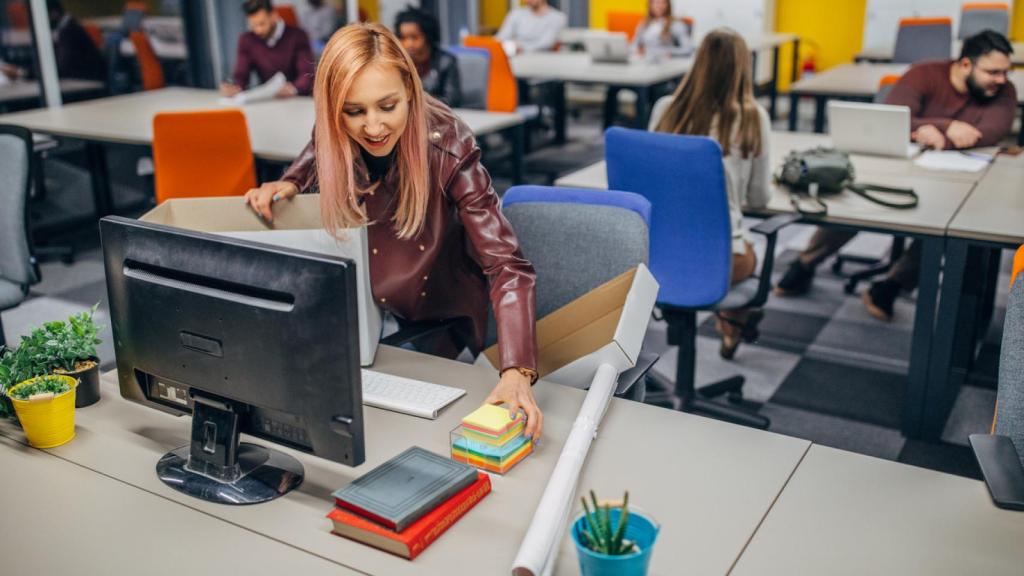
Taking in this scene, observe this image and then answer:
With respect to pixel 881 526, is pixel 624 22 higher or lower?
higher

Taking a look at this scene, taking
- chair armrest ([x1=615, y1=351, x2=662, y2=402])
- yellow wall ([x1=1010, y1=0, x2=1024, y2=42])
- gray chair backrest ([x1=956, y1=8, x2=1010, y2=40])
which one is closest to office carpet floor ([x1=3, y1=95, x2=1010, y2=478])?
chair armrest ([x1=615, y1=351, x2=662, y2=402])

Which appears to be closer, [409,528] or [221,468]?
[409,528]

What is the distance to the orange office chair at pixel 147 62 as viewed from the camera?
6.02m

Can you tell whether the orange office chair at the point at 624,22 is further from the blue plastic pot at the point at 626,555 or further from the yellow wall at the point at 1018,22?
the blue plastic pot at the point at 626,555

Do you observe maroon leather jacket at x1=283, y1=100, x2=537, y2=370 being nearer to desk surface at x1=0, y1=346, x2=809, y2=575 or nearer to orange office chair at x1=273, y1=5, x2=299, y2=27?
desk surface at x1=0, y1=346, x2=809, y2=575

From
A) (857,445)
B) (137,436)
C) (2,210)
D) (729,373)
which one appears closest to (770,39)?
(729,373)

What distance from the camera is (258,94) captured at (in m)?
5.04

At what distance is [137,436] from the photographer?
1642 millimetres

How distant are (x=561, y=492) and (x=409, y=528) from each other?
221mm

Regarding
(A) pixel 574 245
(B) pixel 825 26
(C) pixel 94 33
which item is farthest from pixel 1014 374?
(B) pixel 825 26

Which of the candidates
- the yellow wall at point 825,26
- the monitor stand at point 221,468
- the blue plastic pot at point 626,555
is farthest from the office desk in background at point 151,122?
the yellow wall at point 825,26

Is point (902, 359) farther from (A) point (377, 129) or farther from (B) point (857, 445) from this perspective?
(A) point (377, 129)

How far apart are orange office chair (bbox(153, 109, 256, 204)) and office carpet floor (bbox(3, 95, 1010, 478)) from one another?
73cm

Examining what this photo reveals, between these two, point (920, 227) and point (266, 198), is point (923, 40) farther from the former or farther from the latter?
point (266, 198)
